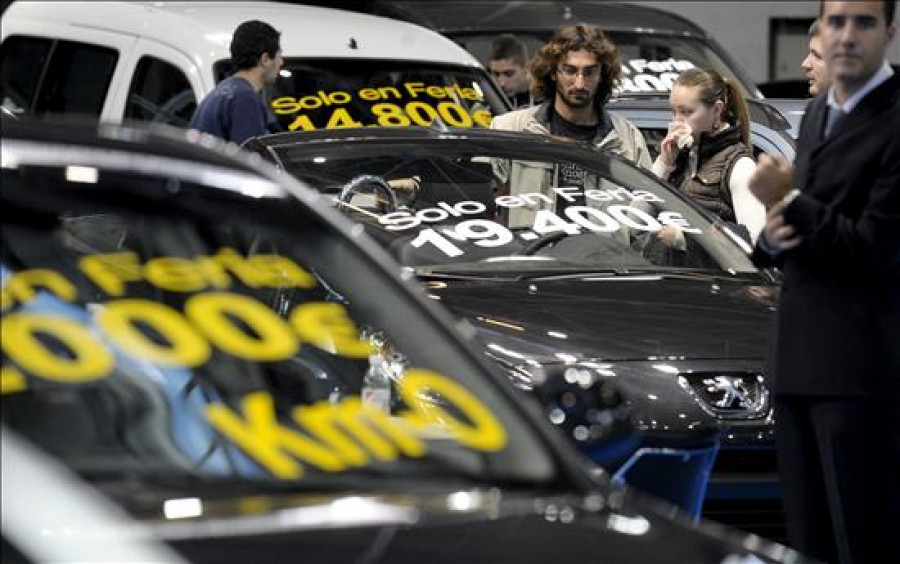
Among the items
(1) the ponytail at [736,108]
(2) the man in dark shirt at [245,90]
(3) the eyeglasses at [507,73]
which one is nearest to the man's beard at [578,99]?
(1) the ponytail at [736,108]

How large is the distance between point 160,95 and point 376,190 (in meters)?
3.50

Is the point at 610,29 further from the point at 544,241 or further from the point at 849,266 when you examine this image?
the point at 849,266

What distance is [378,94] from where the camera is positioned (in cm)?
1185

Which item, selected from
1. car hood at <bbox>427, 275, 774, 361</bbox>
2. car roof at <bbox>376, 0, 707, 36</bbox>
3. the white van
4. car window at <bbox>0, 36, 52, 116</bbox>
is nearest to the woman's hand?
car hood at <bbox>427, 275, 774, 361</bbox>

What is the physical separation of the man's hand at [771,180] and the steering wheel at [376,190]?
9.17ft

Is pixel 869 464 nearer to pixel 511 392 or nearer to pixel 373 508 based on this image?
pixel 511 392

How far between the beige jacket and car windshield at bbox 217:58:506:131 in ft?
2.75

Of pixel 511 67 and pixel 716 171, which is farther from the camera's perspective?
pixel 511 67

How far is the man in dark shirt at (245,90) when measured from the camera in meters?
10.9

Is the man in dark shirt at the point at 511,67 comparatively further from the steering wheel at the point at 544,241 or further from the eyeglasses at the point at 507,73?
the steering wheel at the point at 544,241

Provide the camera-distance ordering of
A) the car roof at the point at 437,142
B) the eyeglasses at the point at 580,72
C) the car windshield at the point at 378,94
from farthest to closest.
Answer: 1. the car windshield at the point at 378,94
2. the eyeglasses at the point at 580,72
3. the car roof at the point at 437,142

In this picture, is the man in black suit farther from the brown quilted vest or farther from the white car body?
the white car body

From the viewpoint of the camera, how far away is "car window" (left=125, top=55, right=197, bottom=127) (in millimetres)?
11870

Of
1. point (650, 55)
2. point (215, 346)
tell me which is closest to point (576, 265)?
point (215, 346)
